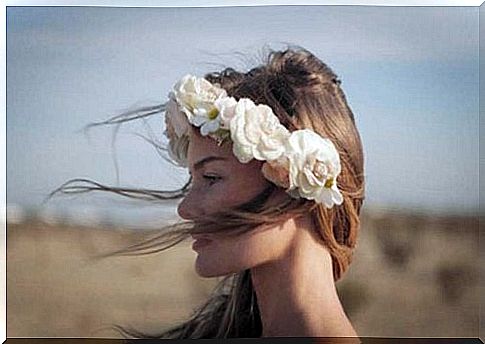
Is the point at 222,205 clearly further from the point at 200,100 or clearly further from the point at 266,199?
the point at 200,100

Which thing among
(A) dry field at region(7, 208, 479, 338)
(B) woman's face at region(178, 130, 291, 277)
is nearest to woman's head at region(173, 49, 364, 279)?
(B) woman's face at region(178, 130, 291, 277)

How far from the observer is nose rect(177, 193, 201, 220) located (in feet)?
11.9

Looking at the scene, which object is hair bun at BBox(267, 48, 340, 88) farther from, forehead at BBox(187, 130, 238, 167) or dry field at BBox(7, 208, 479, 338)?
dry field at BBox(7, 208, 479, 338)

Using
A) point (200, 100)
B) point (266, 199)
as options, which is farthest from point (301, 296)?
point (200, 100)

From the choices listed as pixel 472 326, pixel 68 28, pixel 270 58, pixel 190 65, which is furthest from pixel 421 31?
pixel 68 28

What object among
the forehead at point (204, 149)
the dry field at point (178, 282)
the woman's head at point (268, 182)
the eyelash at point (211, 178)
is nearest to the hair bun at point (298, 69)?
the woman's head at point (268, 182)

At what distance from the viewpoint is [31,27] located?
3.66m

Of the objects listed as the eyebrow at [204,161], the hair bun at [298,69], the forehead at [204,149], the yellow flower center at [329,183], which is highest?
the hair bun at [298,69]

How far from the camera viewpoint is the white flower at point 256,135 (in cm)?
354

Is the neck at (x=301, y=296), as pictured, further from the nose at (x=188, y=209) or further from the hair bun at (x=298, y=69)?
the hair bun at (x=298, y=69)

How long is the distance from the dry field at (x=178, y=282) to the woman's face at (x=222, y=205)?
0.09m

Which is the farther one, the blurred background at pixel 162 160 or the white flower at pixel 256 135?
the blurred background at pixel 162 160

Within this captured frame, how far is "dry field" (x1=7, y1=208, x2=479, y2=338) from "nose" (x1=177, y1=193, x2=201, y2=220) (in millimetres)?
131

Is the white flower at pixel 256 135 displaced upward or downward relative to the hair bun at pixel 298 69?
downward
